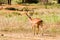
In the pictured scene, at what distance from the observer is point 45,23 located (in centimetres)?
1481

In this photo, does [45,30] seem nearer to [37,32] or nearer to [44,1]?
[37,32]

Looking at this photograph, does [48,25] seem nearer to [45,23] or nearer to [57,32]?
[45,23]

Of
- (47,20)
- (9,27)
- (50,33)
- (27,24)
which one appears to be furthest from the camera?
(47,20)

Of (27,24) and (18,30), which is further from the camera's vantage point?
(27,24)

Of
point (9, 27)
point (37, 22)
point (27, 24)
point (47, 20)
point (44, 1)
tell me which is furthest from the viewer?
point (44, 1)

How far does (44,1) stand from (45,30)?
19099 millimetres

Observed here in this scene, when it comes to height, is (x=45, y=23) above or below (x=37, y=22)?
below

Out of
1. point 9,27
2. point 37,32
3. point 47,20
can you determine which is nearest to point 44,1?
point 47,20

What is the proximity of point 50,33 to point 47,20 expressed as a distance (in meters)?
3.78

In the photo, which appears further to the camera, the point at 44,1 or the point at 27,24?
the point at 44,1

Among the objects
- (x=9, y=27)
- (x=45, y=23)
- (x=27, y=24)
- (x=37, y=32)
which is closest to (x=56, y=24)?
(x=45, y=23)

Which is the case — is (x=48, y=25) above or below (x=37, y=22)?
below

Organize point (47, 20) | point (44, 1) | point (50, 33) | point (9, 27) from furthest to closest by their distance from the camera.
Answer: point (44, 1), point (47, 20), point (9, 27), point (50, 33)

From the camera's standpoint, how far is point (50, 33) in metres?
12.0
